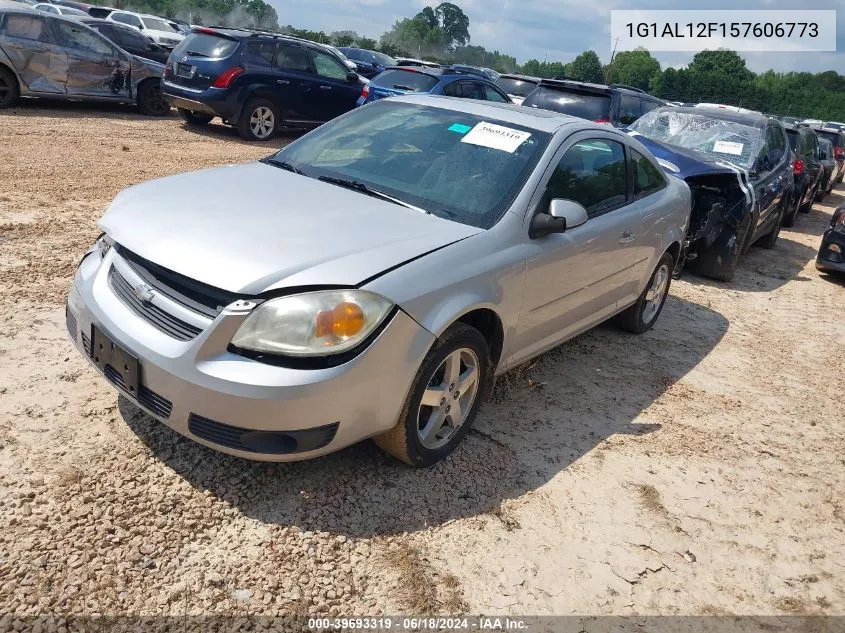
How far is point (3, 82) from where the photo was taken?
36.0ft

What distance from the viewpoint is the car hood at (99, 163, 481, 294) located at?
2797mm

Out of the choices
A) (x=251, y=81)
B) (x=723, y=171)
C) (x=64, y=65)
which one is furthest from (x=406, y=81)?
(x=723, y=171)

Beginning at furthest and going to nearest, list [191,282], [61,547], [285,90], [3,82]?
[285,90] < [3,82] < [191,282] < [61,547]

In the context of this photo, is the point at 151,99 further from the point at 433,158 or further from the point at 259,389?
the point at 259,389

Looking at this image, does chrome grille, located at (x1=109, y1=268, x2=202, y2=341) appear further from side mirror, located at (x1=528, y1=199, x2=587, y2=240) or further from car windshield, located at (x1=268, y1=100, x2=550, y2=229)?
side mirror, located at (x1=528, y1=199, x2=587, y2=240)

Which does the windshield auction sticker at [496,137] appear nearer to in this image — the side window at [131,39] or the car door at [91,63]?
the car door at [91,63]

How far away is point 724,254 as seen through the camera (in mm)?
7395

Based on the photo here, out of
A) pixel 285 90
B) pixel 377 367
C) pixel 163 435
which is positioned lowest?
pixel 163 435

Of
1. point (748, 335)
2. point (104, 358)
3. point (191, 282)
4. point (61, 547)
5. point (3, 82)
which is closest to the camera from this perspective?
point (61, 547)

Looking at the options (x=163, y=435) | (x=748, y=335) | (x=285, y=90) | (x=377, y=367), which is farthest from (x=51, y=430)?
(x=285, y=90)

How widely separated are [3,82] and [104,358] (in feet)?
33.1

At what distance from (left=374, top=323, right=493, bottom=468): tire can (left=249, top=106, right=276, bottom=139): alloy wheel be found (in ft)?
30.6

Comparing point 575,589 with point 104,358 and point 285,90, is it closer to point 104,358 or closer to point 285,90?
point 104,358

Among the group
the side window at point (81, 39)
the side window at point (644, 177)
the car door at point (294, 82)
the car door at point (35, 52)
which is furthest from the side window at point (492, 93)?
the side window at point (644, 177)
